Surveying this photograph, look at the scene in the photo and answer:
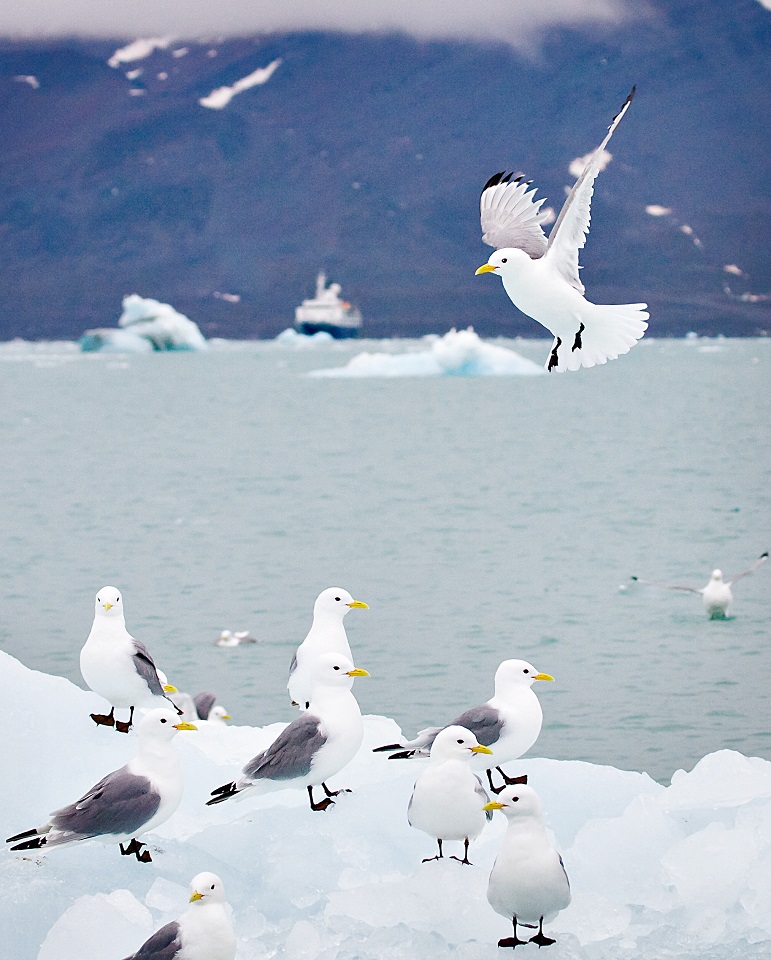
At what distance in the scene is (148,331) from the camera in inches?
816

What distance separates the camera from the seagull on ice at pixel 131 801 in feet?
7.46

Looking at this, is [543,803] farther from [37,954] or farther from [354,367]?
[354,367]

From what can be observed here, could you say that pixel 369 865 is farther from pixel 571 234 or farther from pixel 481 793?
pixel 571 234

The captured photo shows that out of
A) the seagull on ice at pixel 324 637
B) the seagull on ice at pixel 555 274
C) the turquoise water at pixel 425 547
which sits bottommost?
the turquoise water at pixel 425 547

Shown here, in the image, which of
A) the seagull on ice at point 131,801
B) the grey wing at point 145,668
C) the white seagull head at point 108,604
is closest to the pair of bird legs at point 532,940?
the seagull on ice at point 131,801

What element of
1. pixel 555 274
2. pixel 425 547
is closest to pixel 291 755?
pixel 555 274

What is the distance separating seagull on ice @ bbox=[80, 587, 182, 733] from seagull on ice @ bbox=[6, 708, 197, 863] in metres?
0.41

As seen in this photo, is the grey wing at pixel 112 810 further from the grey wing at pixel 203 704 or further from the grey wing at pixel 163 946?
the grey wing at pixel 203 704

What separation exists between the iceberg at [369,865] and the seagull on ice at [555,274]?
872 mm

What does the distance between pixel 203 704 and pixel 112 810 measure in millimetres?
2207

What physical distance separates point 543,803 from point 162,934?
96cm

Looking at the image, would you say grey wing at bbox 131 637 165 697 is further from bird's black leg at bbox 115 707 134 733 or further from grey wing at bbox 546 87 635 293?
grey wing at bbox 546 87 635 293

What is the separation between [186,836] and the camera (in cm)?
258

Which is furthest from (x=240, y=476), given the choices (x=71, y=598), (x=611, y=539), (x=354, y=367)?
(x=354, y=367)
